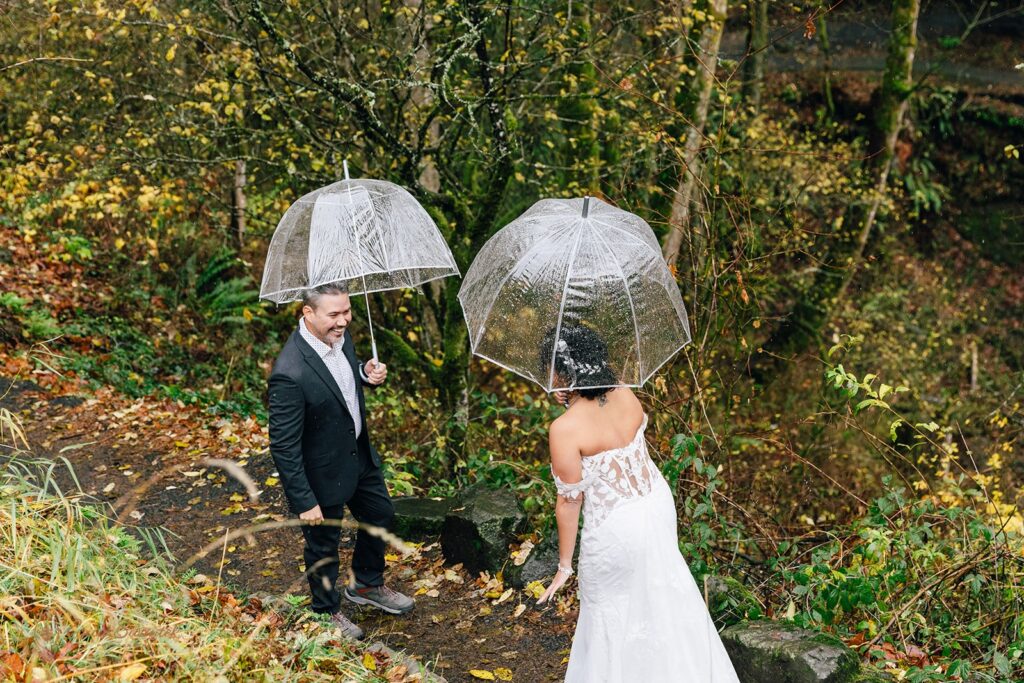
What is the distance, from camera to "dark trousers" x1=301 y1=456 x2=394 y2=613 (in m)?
4.73

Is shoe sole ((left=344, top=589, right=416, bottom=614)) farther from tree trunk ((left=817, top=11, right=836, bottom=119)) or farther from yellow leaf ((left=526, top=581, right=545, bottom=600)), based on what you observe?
tree trunk ((left=817, top=11, right=836, bottom=119))

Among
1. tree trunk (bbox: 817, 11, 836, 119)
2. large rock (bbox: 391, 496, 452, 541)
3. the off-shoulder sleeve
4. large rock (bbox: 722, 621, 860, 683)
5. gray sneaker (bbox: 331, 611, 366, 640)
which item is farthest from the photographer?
tree trunk (bbox: 817, 11, 836, 119)

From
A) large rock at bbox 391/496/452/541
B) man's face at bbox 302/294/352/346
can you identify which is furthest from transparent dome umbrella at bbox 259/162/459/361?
large rock at bbox 391/496/452/541

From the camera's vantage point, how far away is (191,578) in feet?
18.0

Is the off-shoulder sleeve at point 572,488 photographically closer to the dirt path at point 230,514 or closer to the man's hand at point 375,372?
the man's hand at point 375,372

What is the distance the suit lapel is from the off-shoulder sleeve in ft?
4.90

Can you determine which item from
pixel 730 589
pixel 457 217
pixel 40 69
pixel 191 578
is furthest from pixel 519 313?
pixel 40 69

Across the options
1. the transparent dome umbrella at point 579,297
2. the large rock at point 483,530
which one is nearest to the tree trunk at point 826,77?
the large rock at point 483,530

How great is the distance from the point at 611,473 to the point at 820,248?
11008mm

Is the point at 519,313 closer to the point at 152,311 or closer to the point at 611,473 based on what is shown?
the point at 611,473

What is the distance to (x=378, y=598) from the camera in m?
5.30

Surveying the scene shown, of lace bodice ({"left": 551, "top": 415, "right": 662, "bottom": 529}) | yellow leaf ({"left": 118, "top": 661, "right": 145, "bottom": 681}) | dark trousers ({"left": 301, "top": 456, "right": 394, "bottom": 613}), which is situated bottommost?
dark trousers ({"left": 301, "top": 456, "right": 394, "bottom": 613})

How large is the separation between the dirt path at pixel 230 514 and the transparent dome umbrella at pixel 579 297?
1695 millimetres

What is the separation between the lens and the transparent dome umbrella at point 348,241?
14.5ft
